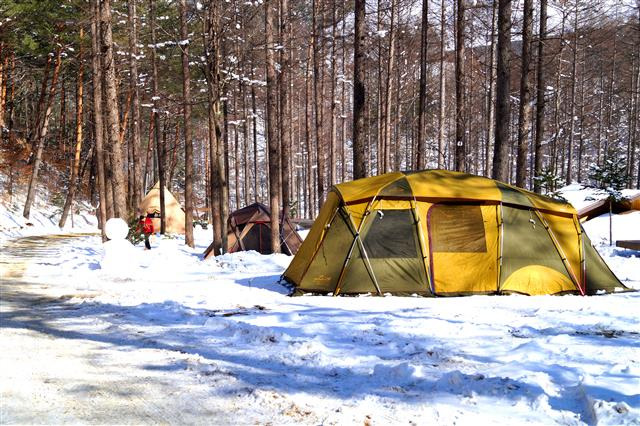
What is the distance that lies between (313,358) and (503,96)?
9.77 metres

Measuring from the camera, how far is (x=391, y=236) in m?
8.30

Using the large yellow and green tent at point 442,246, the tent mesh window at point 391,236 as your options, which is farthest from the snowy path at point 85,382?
the tent mesh window at point 391,236

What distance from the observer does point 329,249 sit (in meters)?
8.38

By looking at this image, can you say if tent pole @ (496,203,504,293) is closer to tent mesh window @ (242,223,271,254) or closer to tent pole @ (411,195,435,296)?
tent pole @ (411,195,435,296)

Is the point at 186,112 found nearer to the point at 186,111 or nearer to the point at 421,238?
the point at 186,111

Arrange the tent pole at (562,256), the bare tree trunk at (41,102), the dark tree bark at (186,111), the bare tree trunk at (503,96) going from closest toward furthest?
the tent pole at (562,256), the bare tree trunk at (503,96), the dark tree bark at (186,111), the bare tree trunk at (41,102)

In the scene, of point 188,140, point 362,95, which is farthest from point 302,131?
point 362,95

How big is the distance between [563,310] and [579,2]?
2809cm

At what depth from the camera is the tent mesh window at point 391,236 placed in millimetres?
8219

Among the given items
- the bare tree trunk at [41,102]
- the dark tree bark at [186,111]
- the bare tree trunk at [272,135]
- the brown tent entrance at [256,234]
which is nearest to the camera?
the bare tree trunk at [272,135]

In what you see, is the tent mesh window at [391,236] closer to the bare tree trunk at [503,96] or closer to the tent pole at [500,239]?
the tent pole at [500,239]

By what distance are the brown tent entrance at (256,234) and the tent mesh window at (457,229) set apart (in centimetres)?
829

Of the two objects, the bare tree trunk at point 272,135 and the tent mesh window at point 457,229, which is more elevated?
the bare tree trunk at point 272,135

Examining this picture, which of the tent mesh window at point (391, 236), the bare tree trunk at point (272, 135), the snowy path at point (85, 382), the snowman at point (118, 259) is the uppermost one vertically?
the bare tree trunk at point (272, 135)
